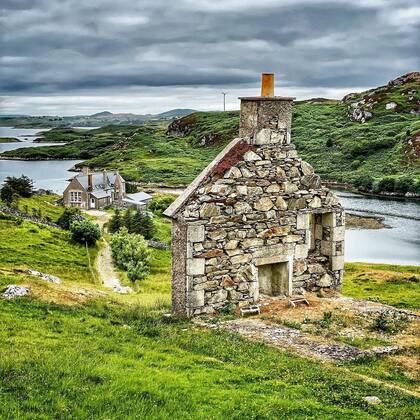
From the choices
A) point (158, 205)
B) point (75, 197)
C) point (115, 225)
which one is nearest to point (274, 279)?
point (115, 225)

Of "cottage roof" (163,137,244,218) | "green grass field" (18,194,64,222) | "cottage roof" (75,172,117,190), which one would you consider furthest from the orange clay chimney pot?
"cottage roof" (75,172,117,190)

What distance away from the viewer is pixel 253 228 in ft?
59.9

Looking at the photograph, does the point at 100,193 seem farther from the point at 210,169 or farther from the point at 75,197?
the point at 210,169

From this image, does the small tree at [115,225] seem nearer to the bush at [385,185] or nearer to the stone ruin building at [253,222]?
the stone ruin building at [253,222]

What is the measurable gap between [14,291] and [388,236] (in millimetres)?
63850

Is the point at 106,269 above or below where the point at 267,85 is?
below

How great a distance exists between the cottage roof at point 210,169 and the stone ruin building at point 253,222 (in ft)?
0.11

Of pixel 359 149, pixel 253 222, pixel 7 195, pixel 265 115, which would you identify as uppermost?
pixel 265 115

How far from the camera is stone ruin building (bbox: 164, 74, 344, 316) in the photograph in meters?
17.3

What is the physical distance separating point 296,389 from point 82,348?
5176 mm

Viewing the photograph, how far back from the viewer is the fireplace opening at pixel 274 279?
63.8 ft

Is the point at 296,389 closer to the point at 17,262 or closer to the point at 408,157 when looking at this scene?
the point at 17,262

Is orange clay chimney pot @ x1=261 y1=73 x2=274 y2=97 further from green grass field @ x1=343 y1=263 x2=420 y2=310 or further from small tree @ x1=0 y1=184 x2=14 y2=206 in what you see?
small tree @ x1=0 y1=184 x2=14 y2=206

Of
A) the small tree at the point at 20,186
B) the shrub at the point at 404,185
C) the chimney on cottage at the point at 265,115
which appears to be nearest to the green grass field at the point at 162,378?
the chimney on cottage at the point at 265,115
